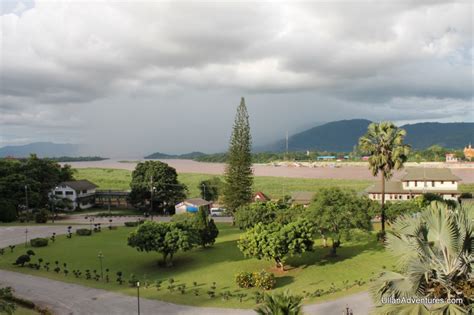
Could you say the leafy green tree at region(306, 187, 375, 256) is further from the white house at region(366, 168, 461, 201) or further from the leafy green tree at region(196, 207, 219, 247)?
the white house at region(366, 168, 461, 201)

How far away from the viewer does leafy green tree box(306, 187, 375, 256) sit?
90.3 feet

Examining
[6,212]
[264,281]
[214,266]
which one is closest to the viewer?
[264,281]

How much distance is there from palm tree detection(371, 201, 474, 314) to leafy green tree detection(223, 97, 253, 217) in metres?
39.9

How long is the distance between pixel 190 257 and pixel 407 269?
24.4 metres

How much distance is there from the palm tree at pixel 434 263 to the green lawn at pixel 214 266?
1195cm

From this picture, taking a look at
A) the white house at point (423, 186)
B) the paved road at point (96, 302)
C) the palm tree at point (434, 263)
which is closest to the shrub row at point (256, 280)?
the paved road at point (96, 302)

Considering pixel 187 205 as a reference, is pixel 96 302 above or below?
below

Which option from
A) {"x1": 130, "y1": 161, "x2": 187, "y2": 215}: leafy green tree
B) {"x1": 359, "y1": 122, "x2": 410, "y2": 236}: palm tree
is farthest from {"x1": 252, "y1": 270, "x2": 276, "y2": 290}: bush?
{"x1": 130, "y1": 161, "x2": 187, "y2": 215}: leafy green tree

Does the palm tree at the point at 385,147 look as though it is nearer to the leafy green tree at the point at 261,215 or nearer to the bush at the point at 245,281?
the leafy green tree at the point at 261,215

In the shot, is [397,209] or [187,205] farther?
[187,205]

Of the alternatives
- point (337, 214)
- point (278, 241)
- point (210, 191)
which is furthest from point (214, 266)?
point (210, 191)

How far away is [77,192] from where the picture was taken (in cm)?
6475

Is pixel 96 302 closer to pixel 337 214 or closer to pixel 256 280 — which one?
pixel 256 280

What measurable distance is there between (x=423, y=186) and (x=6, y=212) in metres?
56.2
